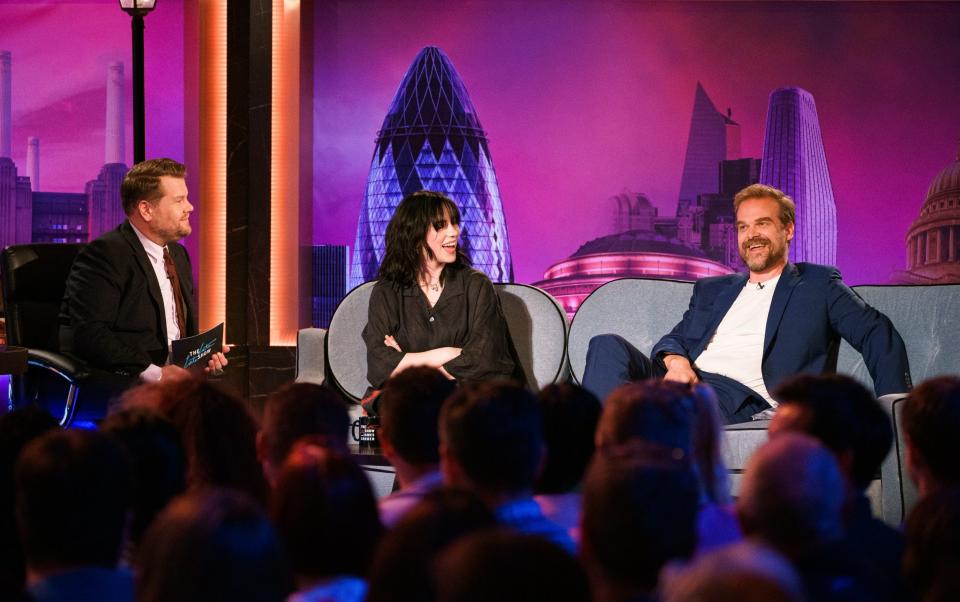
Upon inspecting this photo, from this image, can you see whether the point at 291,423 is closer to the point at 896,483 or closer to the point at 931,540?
the point at 931,540

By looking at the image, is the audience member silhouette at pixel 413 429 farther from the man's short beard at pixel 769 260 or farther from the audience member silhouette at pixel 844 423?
the man's short beard at pixel 769 260

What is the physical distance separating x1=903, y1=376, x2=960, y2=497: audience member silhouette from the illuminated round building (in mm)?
4112

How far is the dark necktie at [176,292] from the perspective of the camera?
144 inches

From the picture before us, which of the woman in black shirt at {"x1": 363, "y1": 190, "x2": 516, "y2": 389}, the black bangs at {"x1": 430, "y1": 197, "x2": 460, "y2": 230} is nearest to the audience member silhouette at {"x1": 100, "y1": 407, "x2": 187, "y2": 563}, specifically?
the woman in black shirt at {"x1": 363, "y1": 190, "x2": 516, "y2": 389}

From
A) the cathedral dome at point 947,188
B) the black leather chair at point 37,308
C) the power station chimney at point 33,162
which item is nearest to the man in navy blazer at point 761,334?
the black leather chair at point 37,308

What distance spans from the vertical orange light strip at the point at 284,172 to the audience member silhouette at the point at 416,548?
450cm

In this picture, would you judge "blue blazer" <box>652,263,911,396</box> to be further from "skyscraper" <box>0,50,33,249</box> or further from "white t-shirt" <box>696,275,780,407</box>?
"skyscraper" <box>0,50,33,249</box>

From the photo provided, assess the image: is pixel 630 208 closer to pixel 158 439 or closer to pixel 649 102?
pixel 649 102

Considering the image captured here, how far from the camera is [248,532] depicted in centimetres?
101

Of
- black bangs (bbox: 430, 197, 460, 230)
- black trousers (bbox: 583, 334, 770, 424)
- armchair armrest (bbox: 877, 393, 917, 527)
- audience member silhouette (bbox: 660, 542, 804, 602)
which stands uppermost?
black bangs (bbox: 430, 197, 460, 230)

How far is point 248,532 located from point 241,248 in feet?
14.9

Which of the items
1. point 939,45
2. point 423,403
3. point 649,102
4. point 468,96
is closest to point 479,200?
point 468,96

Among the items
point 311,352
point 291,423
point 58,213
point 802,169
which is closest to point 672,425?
point 291,423

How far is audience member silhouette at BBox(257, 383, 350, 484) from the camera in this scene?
1.79 meters
